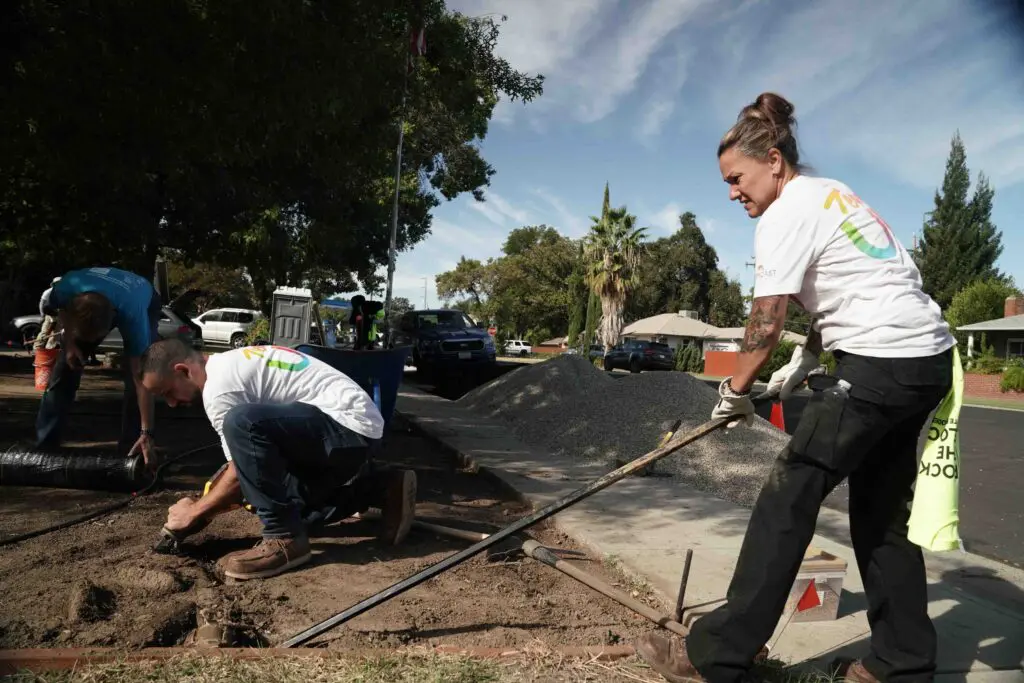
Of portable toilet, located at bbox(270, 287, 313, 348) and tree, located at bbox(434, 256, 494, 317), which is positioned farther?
tree, located at bbox(434, 256, 494, 317)

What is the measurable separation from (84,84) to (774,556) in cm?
579

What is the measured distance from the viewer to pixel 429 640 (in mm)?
2840

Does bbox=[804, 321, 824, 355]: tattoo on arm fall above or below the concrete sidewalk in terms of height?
above

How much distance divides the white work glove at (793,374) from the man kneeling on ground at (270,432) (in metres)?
1.81

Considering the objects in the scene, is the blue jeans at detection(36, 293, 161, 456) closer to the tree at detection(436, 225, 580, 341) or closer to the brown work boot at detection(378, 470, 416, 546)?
the brown work boot at detection(378, 470, 416, 546)

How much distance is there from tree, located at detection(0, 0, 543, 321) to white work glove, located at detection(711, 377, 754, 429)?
4595 mm

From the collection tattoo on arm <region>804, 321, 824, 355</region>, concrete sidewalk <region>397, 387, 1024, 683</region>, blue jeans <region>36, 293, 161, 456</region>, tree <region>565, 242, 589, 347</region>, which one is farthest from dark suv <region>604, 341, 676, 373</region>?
tattoo on arm <region>804, 321, 824, 355</region>

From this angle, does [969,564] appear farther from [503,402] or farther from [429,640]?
[503,402]

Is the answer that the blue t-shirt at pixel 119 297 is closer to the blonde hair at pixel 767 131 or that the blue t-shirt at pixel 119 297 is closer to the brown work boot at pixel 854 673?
the blonde hair at pixel 767 131

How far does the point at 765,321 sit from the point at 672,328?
41964mm

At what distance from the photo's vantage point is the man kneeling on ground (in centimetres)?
337

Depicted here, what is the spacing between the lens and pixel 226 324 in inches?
1230

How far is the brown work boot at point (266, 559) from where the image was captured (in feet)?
11.0

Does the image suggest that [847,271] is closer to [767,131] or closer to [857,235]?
[857,235]
